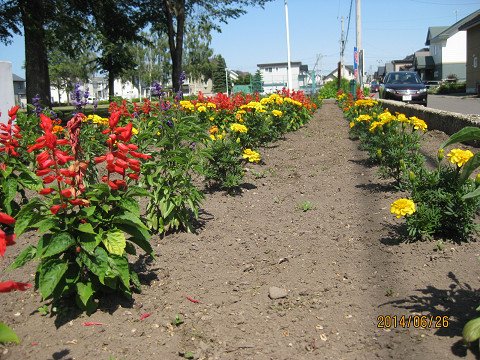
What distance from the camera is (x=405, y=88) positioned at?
60.6 ft

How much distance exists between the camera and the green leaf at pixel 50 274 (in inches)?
100

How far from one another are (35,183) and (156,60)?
7886cm

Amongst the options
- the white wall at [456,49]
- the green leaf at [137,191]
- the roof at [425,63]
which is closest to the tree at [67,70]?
the roof at [425,63]

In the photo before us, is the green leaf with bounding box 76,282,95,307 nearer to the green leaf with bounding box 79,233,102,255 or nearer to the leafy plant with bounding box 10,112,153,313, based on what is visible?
the leafy plant with bounding box 10,112,153,313

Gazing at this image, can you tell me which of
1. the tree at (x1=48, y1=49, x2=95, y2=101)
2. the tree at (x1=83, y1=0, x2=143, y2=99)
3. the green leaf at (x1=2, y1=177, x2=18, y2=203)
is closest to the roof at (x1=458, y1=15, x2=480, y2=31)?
the tree at (x1=83, y1=0, x2=143, y2=99)

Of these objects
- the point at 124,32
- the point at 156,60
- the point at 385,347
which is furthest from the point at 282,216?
the point at 156,60

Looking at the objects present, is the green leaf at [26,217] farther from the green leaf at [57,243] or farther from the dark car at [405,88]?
the dark car at [405,88]

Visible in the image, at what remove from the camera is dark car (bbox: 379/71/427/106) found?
59.8 ft

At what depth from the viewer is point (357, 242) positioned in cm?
390

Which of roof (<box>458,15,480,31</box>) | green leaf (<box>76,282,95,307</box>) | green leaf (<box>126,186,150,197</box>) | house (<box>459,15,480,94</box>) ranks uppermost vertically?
roof (<box>458,15,480,31</box>)

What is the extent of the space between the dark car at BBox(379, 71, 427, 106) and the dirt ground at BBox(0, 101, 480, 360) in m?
14.7

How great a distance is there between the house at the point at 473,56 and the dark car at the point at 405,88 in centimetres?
1825

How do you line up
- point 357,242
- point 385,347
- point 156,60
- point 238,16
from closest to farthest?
point 385,347
point 357,242
point 238,16
point 156,60

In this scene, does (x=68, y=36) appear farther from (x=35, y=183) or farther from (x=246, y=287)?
(x=246, y=287)
